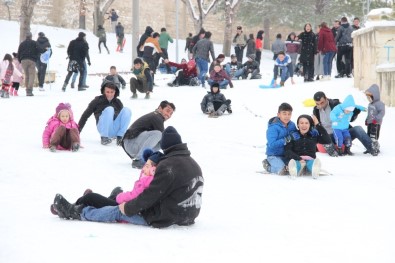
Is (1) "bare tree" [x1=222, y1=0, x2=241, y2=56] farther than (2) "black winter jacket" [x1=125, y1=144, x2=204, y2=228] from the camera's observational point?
Yes

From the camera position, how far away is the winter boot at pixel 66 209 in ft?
24.5

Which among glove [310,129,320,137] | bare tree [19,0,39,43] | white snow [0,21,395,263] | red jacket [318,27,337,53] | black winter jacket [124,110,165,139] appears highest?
bare tree [19,0,39,43]

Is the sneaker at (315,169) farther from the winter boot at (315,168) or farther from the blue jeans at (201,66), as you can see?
the blue jeans at (201,66)

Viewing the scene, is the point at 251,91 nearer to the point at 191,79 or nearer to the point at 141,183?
the point at 191,79

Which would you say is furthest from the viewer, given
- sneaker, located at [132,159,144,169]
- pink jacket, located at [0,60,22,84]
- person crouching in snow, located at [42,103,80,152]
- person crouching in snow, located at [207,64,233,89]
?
person crouching in snow, located at [207,64,233,89]

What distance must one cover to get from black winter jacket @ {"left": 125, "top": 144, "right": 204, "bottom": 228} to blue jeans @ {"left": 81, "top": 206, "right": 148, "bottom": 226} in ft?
0.24

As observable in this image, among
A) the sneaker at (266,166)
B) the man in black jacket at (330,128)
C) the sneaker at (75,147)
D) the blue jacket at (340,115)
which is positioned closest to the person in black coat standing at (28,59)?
the sneaker at (75,147)

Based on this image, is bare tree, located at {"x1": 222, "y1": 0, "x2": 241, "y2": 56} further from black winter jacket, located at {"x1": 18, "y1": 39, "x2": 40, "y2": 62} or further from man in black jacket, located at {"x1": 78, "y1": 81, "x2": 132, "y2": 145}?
man in black jacket, located at {"x1": 78, "y1": 81, "x2": 132, "y2": 145}

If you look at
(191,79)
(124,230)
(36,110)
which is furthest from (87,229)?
(191,79)

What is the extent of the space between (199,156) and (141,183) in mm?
5702

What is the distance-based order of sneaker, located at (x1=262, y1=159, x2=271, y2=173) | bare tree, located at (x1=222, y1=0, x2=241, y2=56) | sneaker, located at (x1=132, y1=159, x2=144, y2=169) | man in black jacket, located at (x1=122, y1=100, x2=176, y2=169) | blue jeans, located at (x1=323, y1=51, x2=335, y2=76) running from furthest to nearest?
bare tree, located at (x1=222, y1=0, x2=241, y2=56) → blue jeans, located at (x1=323, y1=51, x2=335, y2=76) → sneaker, located at (x1=262, y1=159, x2=271, y2=173) → sneaker, located at (x1=132, y1=159, x2=144, y2=169) → man in black jacket, located at (x1=122, y1=100, x2=176, y2=169)

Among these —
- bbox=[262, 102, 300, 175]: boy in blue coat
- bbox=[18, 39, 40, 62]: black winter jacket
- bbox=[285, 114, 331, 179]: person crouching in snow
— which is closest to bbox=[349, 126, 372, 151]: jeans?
bbox=[285, 114, 331, 179]: person crouching in snow

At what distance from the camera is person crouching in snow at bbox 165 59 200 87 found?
25.0m

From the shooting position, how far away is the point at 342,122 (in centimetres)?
1367
